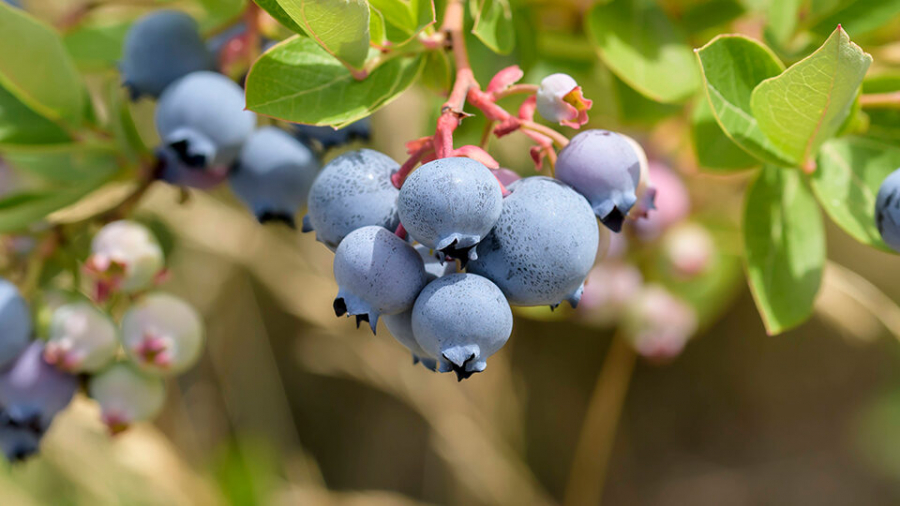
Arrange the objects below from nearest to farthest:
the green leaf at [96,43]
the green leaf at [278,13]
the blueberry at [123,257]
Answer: the green leaf at [278,13] < the blueberry at [123,257] < the green leaf at [96,43]

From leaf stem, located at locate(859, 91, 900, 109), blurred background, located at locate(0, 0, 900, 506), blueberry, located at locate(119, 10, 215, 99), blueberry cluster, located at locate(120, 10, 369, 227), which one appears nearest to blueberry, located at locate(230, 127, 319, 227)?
blueberry cluster, located at locate(120, 10, 369, 227)

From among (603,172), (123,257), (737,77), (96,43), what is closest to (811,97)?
(737,77)

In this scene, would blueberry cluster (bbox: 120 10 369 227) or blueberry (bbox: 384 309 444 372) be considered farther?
blueberry cluster (bbox: 120 10 369 227)

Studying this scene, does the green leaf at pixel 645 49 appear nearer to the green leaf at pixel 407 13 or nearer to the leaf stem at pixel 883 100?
the leaf stem at pixel 883 100

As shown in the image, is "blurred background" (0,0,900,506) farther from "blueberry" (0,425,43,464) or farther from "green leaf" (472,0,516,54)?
"green leaf" (472,0,516,54)

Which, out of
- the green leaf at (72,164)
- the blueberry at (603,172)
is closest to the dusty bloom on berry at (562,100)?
the blueberry at (603,172)

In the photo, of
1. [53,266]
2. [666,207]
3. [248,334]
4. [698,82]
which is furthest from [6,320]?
[248,334]
